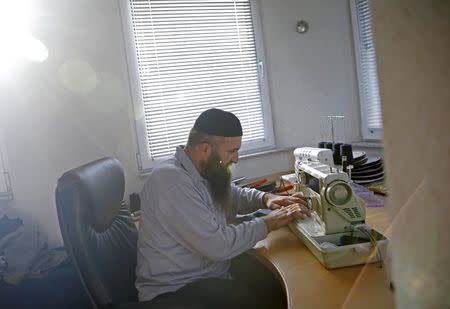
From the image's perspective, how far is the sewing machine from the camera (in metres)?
1.19

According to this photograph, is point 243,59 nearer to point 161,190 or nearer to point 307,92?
point 307,92

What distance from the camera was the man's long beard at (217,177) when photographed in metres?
1.61

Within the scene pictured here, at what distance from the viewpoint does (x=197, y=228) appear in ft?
4.47

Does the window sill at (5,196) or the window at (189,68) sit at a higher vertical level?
the window at (189,68)

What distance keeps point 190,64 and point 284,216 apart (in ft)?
5.40

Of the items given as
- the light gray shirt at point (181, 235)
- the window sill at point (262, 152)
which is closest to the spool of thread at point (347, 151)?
the light gray shirt at point (181, 235)

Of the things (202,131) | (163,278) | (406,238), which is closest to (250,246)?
(163,278)

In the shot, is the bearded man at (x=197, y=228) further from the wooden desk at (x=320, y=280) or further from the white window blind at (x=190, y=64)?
the white window blind at (x=190, y=64)

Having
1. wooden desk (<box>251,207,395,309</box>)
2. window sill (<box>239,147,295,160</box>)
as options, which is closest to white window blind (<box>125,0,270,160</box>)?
window sill (<box>239,147,295,160</box>)

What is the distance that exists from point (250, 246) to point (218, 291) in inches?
7.9

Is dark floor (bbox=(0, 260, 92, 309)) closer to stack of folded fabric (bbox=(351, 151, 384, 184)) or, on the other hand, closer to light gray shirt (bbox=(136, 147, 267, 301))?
light gray shirt (bbox=(136, 147, 267, 301))

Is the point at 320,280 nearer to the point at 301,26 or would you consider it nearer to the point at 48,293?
the point at 48,293

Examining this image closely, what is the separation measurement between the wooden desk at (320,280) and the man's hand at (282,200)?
21 cm

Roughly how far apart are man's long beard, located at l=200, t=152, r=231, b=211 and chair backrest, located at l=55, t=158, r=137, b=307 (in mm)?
371
